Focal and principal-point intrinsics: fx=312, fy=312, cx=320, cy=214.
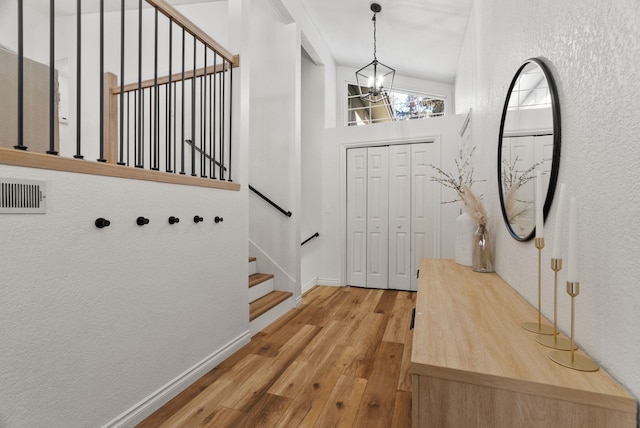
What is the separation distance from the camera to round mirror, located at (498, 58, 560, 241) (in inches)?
42.9

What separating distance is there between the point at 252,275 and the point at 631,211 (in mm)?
2958

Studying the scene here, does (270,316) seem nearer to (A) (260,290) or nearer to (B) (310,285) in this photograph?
(A) (260,290)

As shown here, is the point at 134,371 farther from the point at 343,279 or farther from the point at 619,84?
the point at 343,279

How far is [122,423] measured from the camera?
55.5 inches

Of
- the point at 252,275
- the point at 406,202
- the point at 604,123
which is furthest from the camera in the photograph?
the point at 406,202

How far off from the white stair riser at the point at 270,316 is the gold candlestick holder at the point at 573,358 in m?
2.14

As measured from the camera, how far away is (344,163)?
412cm

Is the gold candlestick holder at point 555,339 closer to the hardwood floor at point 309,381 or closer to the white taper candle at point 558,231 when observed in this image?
the white taper candle at point 558,231

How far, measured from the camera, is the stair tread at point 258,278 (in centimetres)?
293

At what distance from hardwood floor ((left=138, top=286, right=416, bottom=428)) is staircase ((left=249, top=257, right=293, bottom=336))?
9 cm

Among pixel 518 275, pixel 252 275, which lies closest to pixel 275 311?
pixel 252 275

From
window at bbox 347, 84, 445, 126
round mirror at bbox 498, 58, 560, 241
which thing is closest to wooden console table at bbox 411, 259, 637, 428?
round mirror at bbox 498, 58, 560, 241

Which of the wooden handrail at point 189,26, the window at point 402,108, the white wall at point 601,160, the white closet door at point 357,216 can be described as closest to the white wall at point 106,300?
the wooden handrail at point 189,26

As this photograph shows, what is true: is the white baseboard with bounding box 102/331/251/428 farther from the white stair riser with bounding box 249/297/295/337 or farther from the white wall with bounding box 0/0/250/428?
the white stair riser with bounding box 249/297/295/337
